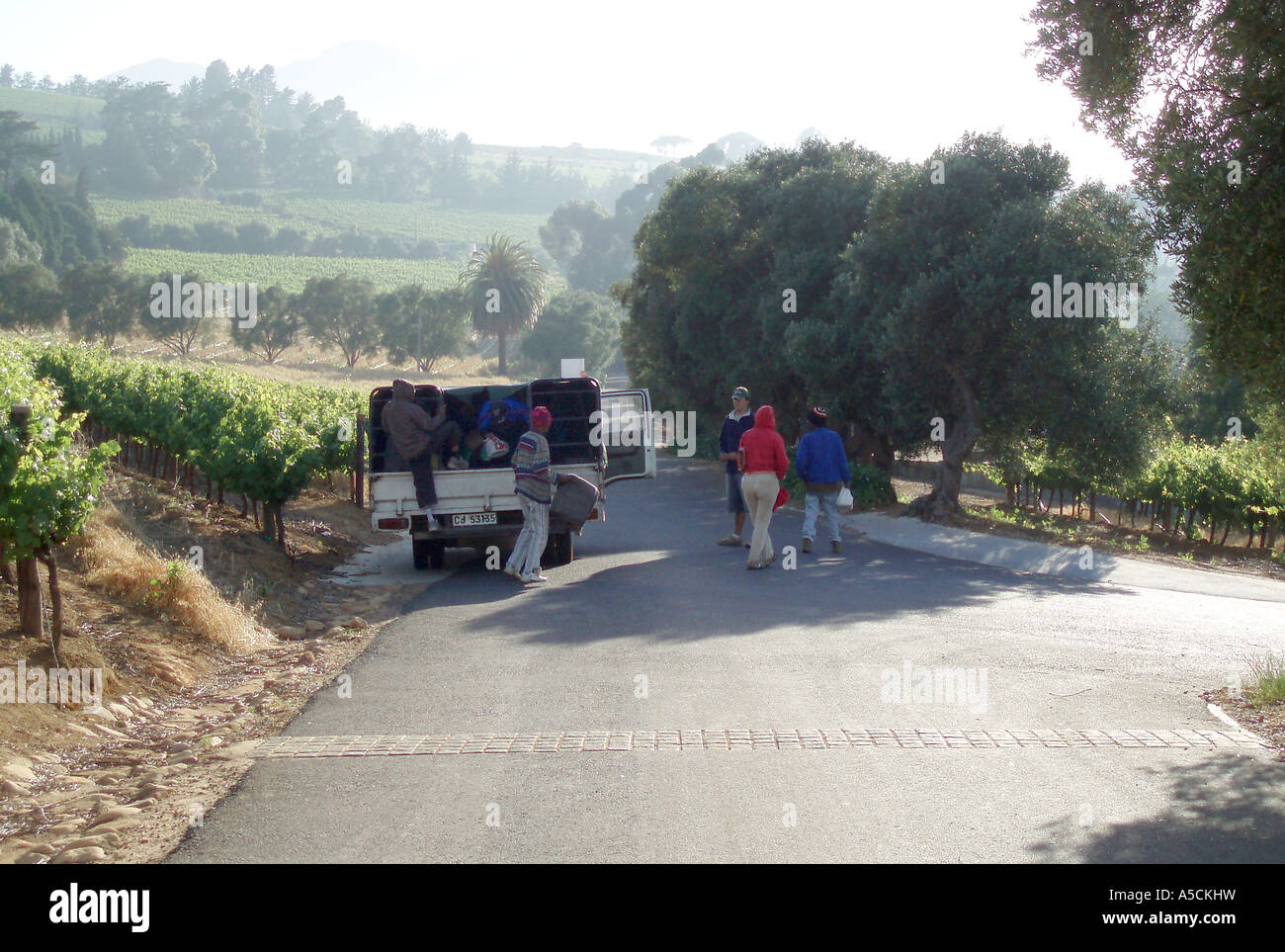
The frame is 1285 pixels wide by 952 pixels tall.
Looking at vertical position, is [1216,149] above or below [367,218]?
below

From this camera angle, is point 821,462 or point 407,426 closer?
point 407,426

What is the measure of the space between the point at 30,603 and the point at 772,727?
Result: 520 centimetres

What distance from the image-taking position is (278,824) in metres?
5.27

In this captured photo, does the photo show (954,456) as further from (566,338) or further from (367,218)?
(367,218)

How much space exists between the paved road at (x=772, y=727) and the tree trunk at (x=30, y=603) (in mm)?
2013

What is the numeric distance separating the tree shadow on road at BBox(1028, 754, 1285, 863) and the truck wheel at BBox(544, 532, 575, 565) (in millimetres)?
9388

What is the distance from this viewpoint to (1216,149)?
25.7 ft

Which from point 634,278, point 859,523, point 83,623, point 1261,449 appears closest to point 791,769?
point 83,623

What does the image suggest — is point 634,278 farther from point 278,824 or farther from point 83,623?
point 278,824

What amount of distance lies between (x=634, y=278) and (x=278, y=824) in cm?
3205
